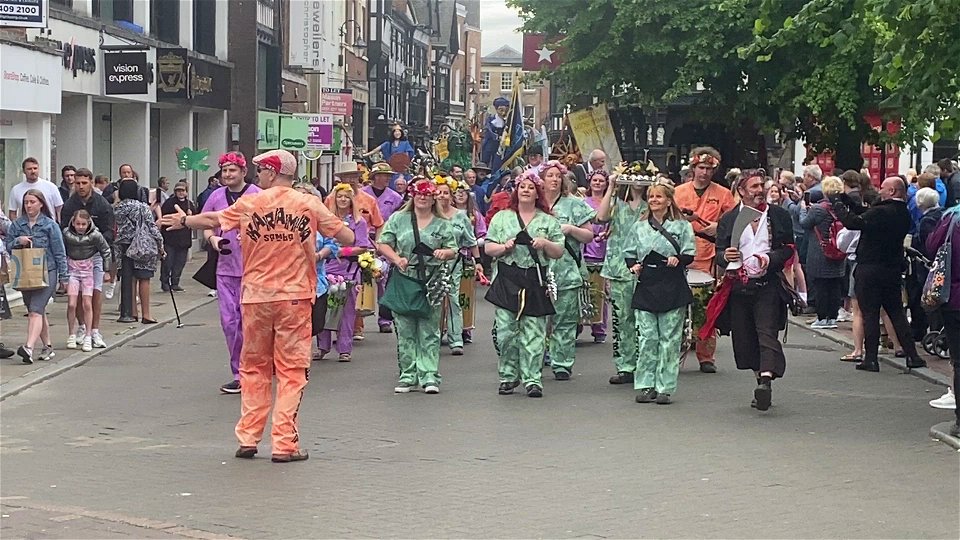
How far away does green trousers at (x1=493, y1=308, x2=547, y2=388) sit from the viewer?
12047mm

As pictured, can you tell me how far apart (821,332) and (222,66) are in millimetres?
22062

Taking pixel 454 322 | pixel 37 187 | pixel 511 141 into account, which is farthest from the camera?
pixel 511 141

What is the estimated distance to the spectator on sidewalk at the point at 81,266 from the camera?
14.9 metres

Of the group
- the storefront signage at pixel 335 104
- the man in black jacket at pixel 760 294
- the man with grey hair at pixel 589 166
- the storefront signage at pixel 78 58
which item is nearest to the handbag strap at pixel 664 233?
the man in black jacket at pixel 760 294

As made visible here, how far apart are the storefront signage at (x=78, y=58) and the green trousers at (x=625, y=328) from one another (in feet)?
44.7

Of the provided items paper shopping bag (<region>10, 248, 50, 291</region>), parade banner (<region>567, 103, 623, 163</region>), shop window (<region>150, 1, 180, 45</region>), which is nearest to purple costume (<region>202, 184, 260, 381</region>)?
paper shopping bag (<region>10, 248, 50, 291</region>)

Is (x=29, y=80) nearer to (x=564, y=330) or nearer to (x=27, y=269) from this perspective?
(x=27, y=269)

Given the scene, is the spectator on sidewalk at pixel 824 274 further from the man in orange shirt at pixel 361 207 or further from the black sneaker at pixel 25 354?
the black sneaker at pixel 25 354

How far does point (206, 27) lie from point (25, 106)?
1685 cm

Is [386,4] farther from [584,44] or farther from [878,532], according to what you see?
[878,532]

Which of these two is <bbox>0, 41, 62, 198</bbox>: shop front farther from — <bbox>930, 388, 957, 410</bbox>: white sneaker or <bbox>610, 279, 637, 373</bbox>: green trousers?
<bbox>930, 388, 957, 410</bbox>: white sneaker

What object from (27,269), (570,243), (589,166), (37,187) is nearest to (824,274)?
(589,166)

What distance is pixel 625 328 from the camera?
41.9 feet

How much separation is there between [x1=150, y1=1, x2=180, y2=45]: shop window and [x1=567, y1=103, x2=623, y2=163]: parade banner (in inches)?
378
